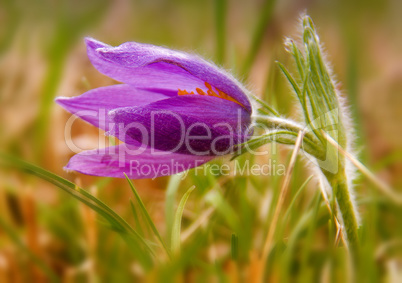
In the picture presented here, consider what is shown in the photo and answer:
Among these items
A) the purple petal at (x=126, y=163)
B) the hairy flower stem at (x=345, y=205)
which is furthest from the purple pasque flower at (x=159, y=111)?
the hairy flower stem at (x=345, y=205)

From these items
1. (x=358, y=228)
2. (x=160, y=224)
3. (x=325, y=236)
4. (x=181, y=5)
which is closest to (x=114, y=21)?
(x=181, y=5)

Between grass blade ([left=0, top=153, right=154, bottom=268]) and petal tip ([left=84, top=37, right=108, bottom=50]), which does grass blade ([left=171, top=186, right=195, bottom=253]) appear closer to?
grass blade ([left=0, top=153, right=154, bottom=268])

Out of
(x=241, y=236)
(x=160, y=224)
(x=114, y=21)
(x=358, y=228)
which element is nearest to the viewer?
(x=358, y=228)

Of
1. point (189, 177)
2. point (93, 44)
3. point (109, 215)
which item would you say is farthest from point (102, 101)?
point (189, 177)

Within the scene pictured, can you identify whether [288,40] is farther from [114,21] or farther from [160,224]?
[114,21]

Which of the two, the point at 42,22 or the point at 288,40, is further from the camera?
the point at 42,22

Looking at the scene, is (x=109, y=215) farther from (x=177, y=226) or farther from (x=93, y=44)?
(x=93, y=44)

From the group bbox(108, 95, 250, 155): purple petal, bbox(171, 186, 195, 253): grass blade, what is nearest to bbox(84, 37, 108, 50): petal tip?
bbox(108, 95, 250, 155): purple petal
